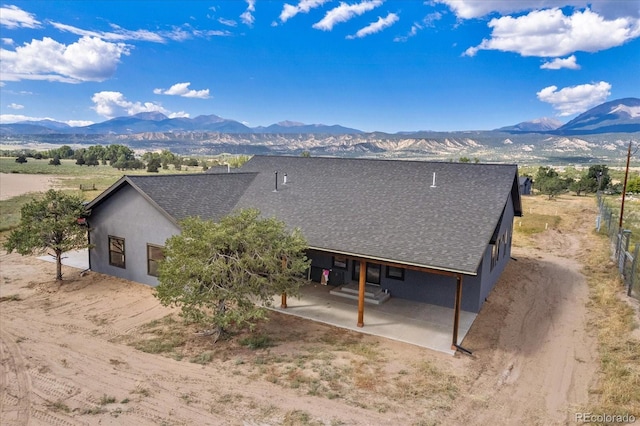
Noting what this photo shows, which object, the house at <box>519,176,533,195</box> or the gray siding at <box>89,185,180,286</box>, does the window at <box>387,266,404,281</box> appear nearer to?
the gray siding at <box>89,185,180,286</box>

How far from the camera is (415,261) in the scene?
38.4ft

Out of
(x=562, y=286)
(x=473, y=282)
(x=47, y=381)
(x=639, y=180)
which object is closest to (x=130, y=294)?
(x=47, y=381)

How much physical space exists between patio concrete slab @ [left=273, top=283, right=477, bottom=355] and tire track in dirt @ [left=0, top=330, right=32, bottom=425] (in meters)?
7.23

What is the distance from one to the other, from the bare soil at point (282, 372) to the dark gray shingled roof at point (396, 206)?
2.75 m

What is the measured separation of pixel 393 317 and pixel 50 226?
13.1 m

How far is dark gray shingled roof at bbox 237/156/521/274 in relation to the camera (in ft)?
40.5

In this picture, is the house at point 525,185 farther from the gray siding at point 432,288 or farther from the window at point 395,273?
the window at point 395,273

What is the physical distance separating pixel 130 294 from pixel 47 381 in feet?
20.7

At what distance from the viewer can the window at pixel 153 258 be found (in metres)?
16.3

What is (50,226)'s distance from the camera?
15641 millimetres

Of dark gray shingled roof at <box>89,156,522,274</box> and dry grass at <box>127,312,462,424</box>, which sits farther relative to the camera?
dark gray shingled roof at <box>89,156,522,274</box>

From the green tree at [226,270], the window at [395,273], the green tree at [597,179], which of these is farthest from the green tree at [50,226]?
the green tree at [597,179]

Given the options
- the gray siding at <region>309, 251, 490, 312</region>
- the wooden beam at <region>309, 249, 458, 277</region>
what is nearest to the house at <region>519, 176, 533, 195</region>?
the gray siding at <region>309, 251, 490, 312</region>

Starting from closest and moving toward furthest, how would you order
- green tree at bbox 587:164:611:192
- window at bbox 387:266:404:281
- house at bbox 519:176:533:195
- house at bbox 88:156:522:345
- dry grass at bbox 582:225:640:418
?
1. dry grass at bbox 582:225:640:418
2. house at bbox 88:156:522:345
3. window at bbox 387:266:404:281
4. house at bbox 519:176:533:195
5. green tree at bbox 587:164:611:192
